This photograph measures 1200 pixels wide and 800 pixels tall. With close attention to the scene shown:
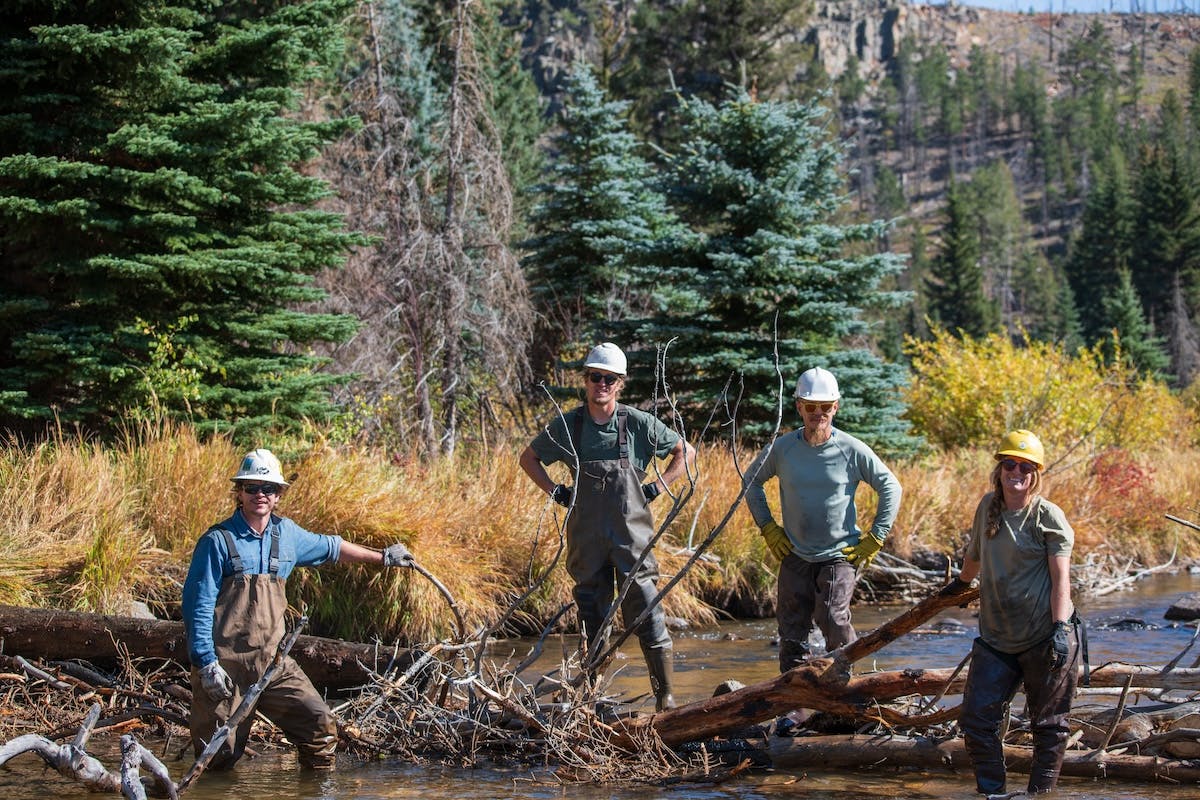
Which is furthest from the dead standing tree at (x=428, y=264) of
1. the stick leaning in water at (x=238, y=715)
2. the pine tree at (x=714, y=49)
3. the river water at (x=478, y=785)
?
the pine tree at (x=714, y=49)

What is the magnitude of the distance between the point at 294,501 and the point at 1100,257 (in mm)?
66491

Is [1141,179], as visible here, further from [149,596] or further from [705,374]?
[149,596]

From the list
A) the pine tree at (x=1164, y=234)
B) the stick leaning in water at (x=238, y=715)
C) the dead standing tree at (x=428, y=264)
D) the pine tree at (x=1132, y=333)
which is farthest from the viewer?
the pine tree at (x=1164, y=234)

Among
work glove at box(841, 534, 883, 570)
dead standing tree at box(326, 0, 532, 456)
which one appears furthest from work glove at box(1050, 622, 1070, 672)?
dead standing tree at box(326, 0, 532, 456)

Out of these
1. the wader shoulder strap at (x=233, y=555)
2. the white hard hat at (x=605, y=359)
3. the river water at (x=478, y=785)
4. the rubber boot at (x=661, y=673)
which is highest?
the white hard hat at (x=605, y=359)

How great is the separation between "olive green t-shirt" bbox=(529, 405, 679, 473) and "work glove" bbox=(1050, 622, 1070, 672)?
8.60 feet

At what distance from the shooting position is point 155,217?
12117 millimetres

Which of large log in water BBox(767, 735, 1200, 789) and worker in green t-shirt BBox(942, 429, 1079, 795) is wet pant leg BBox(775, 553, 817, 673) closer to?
large log in water BBox(767, 735, 1200, 789)

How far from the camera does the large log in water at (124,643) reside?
7.74 metres

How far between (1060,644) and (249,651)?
3.73m

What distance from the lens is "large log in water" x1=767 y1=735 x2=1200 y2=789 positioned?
6.20 metres

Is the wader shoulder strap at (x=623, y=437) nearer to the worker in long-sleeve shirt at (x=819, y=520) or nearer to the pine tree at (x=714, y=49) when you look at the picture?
the worker in long-sleeve shirt at (x=819, y=520)

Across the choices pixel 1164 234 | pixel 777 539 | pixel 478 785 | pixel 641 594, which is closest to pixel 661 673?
pixel 641 594

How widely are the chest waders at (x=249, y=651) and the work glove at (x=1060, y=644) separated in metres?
3.58
